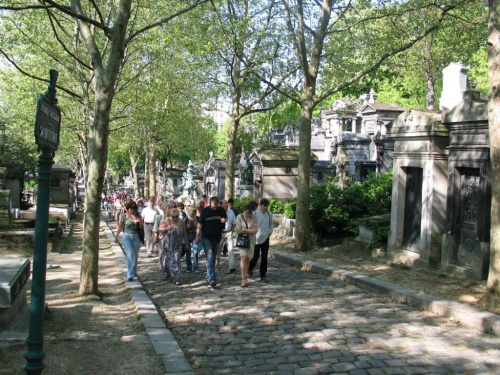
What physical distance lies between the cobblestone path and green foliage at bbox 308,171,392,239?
624 centimetres

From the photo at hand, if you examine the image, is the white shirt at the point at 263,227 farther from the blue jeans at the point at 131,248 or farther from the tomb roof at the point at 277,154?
the tomb roof at the point at 277,154

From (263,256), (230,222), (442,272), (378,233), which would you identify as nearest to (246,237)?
(263,256)

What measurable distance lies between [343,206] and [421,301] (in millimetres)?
8096

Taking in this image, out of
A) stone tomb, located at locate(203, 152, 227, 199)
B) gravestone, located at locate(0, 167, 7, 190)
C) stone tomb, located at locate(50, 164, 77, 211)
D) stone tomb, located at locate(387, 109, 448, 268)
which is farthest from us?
stone tomb, located at locate(203, 152, 227, 199)

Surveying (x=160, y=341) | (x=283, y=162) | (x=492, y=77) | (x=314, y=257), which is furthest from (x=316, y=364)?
(x=283, y=162)

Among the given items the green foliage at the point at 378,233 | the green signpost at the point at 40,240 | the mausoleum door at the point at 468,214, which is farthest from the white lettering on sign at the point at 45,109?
the green foliage at the point at 378,233

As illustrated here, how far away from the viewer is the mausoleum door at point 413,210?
39.5ft

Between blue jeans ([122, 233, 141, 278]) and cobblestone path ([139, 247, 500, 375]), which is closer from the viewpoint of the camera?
cobblestone path ([139, 247, 500, 375])

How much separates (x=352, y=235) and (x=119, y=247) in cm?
746

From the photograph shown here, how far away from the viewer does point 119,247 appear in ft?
54.1

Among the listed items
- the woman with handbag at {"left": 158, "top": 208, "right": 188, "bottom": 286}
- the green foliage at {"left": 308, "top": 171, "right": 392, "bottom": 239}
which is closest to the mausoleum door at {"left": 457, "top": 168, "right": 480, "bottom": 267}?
the green foliage at {"left": 308, "top": 171, "right": 392, "bottom": 239}

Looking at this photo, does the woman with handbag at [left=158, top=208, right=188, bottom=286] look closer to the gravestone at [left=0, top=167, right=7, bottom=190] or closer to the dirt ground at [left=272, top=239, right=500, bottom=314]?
the dirt ground at [left=272, top=239, right=500, bottom=314]

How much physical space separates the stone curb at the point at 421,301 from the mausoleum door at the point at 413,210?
204 cm

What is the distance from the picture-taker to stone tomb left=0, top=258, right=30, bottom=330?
581cm
